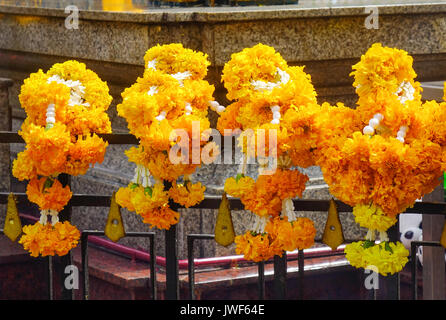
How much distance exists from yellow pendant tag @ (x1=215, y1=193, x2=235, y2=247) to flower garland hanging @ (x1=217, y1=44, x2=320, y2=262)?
4cm

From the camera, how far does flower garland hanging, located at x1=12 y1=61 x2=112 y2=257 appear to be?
3.97 metres

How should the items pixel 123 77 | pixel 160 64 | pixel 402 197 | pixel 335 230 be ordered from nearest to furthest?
pixel 402 197, pixel 335 230, pixel 160 64, pixel 123 77

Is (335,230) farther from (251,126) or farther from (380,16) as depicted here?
(380,16)

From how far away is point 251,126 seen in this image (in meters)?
3.81

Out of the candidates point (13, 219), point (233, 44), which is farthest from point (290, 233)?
point (233, 44)

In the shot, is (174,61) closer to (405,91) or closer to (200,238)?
(200,238)

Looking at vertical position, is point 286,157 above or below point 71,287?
above

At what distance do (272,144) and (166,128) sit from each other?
0.43m

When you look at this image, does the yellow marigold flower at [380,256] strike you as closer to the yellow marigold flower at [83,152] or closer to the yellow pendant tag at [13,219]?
the yellow marigold flower at [83,152]

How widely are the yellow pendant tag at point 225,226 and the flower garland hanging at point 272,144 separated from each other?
0.04 m

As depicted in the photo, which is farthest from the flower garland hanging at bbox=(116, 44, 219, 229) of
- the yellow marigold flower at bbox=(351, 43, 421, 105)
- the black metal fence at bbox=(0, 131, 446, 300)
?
the yellow marigold flower at bbox=(351, 43, 421, 105)
